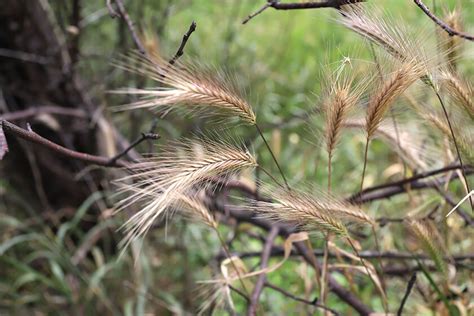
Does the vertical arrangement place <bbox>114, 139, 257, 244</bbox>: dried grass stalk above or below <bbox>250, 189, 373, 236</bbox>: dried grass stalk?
above

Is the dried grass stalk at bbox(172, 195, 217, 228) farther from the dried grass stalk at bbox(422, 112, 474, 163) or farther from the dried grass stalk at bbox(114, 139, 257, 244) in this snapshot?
the dried grass stalk at bbox(422, 112, 474, 163)

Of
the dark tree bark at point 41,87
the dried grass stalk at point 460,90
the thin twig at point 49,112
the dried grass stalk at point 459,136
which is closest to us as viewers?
the dried grass stalk at point 460,90

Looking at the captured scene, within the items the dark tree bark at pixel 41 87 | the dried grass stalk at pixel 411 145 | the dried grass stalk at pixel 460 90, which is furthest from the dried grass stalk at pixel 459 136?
the dark tree bark at pixel 41 87

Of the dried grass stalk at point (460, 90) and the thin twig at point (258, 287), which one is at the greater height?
→ the dried grass stalk at point (460, 90)

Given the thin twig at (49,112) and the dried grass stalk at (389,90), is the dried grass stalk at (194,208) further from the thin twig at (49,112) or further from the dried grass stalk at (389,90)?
the thin twig at (49,112)

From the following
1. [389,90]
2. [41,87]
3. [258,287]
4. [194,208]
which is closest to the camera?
[389,90]

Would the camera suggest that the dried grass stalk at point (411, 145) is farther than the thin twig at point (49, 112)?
No

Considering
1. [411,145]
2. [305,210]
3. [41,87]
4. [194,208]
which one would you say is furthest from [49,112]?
[305,210]

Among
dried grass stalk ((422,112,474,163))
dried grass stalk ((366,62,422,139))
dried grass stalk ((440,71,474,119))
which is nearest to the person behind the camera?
dried grass stalk ((366,62,422,139))

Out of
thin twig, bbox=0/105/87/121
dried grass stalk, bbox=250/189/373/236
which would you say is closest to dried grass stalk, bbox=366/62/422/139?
dried grass stalk, bbox=250/189/373/236

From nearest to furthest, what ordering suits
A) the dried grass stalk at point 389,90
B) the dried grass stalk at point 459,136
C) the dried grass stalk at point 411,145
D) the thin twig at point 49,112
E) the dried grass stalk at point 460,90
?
the dried grass stalk at point 389,90 < the dried grass stalk at point 460,90 < the dried grass stalk at point 459,136 < the dried grass stalk at point 411,145 < the thin twig at point 49,112

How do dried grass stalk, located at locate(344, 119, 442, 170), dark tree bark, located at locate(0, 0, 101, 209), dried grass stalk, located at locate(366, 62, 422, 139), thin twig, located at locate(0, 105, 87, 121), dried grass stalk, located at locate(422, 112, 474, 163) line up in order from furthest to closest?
dark tree bark, located at locate(0, 0, 101, 209) → thin twig, located at locate(0, 105, 87, 121) → dried grass stalk, located at locate(344, 119, 442, 170) → dried grass stalk, located at locate(422, 112, 474, 163) → dried grass stalk, located at locate(366, 62, 422, 139)

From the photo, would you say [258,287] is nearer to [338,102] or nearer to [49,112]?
[338,102]

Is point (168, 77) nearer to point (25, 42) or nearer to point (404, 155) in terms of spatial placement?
point (404, 155)
